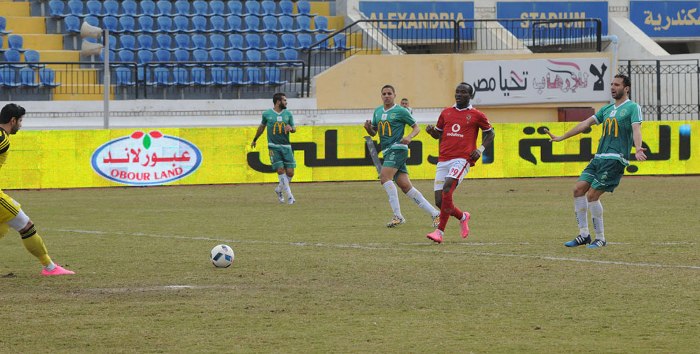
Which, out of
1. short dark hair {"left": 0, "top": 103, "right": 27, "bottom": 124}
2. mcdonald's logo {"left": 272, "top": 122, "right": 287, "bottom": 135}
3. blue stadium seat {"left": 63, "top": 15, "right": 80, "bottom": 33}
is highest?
blue stadium seat {"left": 63, "top": 15, "right": 80, "bottom": 33}

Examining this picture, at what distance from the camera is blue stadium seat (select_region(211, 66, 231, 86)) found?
108ft

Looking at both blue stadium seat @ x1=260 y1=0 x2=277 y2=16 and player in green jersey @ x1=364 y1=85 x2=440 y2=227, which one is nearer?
player in green jersey @ x1=364 y1=85 x2=440 y2=227

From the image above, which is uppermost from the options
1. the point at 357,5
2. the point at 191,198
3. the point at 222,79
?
the point at 357,5

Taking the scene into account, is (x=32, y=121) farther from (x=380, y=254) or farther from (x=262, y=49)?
(x=380, y=254)

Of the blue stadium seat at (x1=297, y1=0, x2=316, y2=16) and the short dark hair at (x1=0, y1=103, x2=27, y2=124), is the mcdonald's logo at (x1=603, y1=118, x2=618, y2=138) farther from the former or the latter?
the blue stadium seat at (x1=297, y1=0, x2=316, y2=16)

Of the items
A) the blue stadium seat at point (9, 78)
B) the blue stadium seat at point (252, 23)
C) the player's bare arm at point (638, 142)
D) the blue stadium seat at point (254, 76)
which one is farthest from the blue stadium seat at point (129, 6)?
the player's bare arm at point (638, 142)

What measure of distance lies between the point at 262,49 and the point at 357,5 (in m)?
4.59

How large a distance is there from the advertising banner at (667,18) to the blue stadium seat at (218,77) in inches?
623

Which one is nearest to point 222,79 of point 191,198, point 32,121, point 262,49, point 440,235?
point 262,49

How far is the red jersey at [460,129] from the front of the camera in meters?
14.5

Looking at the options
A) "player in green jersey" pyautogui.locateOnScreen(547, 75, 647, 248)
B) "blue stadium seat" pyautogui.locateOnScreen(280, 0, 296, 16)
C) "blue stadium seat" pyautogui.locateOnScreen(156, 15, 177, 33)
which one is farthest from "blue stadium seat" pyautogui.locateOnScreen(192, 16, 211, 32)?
"player in green jersey" pyautogui.locateOnScreen(547, 75, 647, 248)

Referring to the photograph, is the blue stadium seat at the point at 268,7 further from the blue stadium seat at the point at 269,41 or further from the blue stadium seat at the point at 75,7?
the blue stadium seat at the point at 75,7

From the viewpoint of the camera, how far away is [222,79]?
33.2m

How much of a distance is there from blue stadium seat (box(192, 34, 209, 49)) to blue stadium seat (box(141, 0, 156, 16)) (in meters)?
1.59
